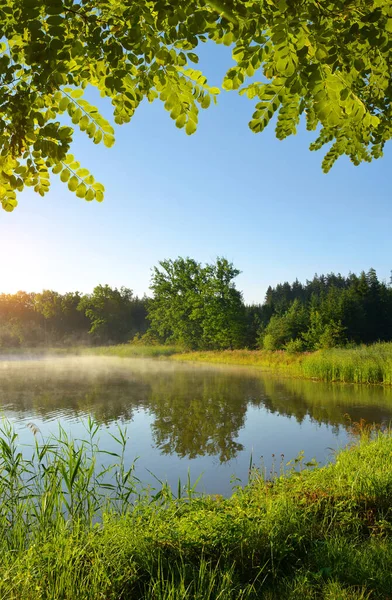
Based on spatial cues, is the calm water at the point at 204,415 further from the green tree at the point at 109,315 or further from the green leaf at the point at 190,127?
the green tree at the point at 109,315

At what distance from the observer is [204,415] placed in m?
11.7

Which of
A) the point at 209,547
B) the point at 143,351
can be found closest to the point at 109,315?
the point at 143,351

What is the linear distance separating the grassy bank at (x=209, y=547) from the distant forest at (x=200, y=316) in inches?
879

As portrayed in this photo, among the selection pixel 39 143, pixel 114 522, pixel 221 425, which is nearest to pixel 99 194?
pixel 39 143

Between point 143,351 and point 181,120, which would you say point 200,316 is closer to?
point 143,351

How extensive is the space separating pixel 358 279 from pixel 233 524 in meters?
49.1

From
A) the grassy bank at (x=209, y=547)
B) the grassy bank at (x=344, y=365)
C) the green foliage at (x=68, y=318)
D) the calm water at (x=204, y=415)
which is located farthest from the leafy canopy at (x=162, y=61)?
the green foliage at (x=68, y=318)

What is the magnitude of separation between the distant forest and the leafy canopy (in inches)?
985

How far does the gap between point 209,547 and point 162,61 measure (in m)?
3.58

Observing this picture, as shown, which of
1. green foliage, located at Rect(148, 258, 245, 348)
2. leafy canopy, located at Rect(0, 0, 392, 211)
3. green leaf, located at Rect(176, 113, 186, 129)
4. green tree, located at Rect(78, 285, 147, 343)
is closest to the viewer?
leafy canopy, located at Rect(0, 0, 392, 211)

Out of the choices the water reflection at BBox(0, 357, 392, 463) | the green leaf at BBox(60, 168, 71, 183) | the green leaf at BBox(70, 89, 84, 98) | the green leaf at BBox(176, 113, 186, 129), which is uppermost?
the green leaf at BBox(70, 89, 84, 98)

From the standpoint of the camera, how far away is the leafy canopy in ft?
5.12

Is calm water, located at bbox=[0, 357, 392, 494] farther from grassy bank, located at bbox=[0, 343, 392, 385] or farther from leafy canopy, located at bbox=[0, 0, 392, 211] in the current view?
leafy canopy, located at bbox=[0, 0, 392, 211]

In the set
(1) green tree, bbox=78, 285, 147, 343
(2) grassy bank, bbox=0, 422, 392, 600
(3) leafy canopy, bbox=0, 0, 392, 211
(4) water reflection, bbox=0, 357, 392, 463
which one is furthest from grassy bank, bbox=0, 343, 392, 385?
(1) green tree, bbox=78, 285, 147, 343
